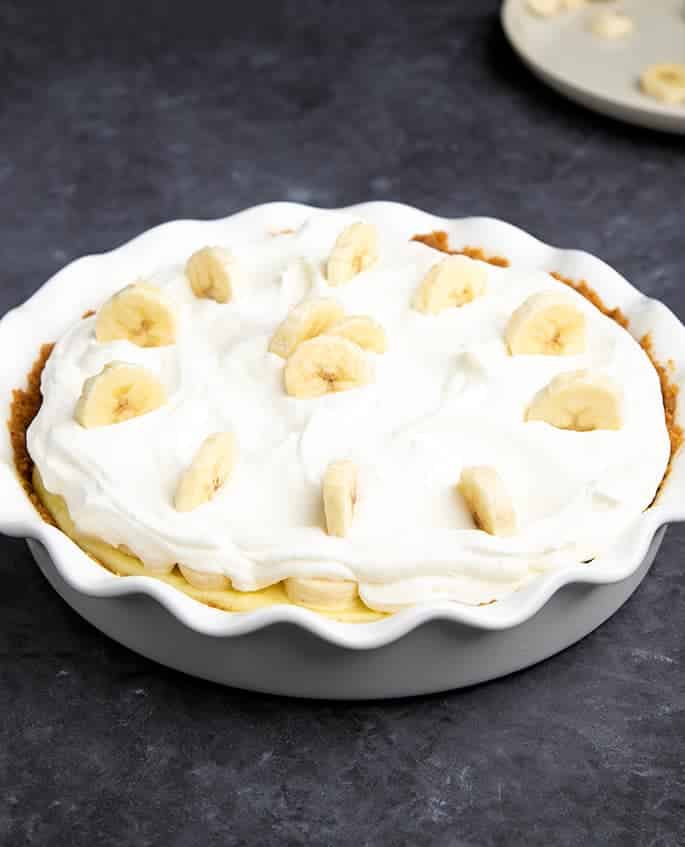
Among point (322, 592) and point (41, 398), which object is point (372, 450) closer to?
point (322, 592)

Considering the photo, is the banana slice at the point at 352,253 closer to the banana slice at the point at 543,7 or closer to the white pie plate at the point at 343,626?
the white pie plate at the point at 343,626

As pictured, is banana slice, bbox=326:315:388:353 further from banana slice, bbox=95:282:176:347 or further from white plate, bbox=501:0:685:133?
white plate, bbox=501:0:685:133

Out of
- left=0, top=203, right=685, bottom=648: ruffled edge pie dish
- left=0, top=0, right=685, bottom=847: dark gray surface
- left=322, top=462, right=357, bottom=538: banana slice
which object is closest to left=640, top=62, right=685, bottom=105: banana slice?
left=0, top=0, right=685, bottom=847: dark gray surface

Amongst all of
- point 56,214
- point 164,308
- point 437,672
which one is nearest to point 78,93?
point 56,214

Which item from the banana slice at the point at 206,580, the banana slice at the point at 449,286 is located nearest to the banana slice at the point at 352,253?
the banana slice at the point at 449,286

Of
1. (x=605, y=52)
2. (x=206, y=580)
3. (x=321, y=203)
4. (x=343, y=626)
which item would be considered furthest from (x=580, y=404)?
(x=605, y=52)
